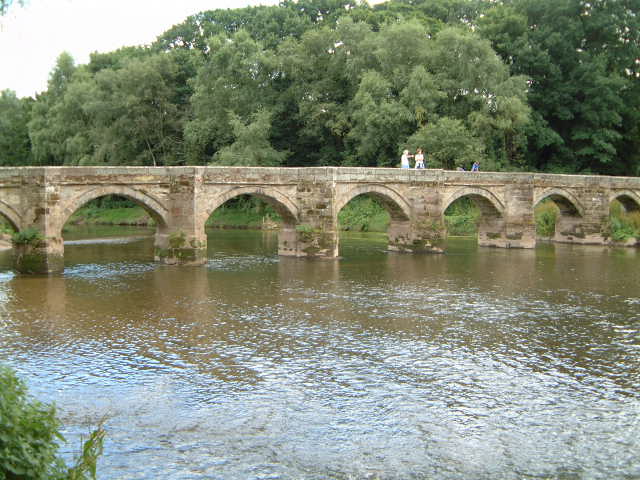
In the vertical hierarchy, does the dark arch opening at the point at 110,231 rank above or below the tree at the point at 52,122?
below

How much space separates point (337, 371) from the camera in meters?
13.0

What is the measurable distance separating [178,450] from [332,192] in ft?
65.1

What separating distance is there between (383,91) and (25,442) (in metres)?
39.2

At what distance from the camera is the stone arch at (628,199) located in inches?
1483

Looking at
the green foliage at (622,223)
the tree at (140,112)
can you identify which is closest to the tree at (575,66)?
the green foliage at (622,223)

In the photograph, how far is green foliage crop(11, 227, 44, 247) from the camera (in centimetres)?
2352

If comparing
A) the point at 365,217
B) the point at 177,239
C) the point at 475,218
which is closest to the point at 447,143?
the point at 475,218

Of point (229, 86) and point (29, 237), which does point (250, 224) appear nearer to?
point (229, 86)

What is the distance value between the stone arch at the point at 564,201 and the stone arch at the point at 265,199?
42.0 ft

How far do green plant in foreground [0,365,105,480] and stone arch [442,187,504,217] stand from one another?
87.6 feet

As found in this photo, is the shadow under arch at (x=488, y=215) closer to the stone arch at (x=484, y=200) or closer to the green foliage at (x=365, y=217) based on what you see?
the stone arch at (x=484, y=200)

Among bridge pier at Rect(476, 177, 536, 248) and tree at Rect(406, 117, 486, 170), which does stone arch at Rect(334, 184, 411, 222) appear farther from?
tree at Rect(406, 117, 486, 170)

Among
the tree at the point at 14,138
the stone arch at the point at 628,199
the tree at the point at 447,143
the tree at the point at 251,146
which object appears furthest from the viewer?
the tree at the point at 14,138

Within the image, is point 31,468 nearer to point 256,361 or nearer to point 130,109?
point 256,361
